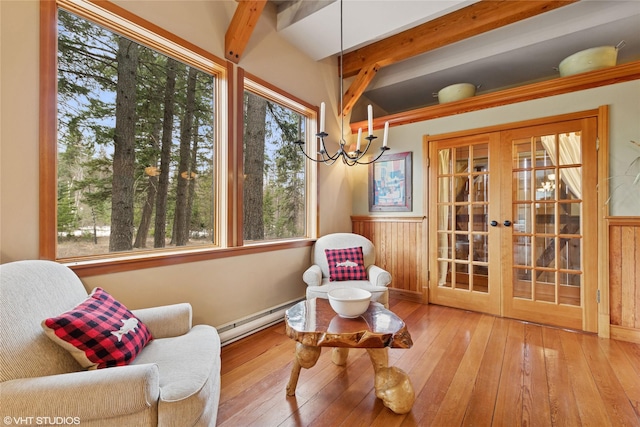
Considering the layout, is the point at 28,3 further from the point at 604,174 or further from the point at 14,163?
the point at 604,174

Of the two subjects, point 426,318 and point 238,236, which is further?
point 426,318

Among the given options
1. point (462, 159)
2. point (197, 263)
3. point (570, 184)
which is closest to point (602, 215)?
point (570, 184)

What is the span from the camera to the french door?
253cm

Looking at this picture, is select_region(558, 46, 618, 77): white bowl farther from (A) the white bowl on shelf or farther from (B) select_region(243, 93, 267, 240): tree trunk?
(B) select_region(243, 93, 267, 240): tree trunk

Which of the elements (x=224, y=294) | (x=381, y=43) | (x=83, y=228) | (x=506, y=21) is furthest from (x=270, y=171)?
(x=506, y=21)

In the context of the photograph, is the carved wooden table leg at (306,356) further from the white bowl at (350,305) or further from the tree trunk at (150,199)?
the tree trunk at (150,199)

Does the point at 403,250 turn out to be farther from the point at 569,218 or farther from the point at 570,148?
the point at 570,148

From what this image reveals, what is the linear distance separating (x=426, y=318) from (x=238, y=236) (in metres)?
2.11

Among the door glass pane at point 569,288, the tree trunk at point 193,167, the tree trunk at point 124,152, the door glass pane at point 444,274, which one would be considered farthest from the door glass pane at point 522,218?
the tree trunk at point 124,152

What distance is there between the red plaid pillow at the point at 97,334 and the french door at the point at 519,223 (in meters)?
3.05

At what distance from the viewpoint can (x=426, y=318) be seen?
2865 mm

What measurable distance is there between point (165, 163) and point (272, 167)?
1.09m

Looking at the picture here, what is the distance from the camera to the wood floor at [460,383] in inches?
56.8

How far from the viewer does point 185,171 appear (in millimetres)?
2186
